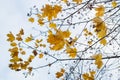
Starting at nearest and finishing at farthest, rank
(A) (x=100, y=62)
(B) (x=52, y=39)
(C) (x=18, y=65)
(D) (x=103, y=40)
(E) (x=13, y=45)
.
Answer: (B) (x=52, y=39)
(A) (x=100, y=62)
(D) (x=103, y=40)
(C) (x=18, y=65)
(E) (x=13, y=45)

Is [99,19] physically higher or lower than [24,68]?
higher

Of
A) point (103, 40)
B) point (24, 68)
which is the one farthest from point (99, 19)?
point (24, 68)

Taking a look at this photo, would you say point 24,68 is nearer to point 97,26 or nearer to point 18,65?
point 18,65

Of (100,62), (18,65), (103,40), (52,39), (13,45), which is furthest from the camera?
(13,45)

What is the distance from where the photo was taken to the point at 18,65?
272cm

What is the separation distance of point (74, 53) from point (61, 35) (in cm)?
31

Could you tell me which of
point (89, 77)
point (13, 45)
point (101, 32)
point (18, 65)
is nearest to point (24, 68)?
point (18, 65)

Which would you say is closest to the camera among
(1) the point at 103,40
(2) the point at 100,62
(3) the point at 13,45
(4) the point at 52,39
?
(4) the point at 52,39

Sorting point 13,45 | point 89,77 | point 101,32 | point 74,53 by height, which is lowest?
point 89,77

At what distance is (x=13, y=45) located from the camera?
3152 mm

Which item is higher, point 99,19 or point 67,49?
point 99,19

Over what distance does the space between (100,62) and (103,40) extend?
309mm

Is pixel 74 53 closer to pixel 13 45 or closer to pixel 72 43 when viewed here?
pixel 72 43

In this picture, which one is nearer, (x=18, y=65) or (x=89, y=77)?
(x=89, y=77)
